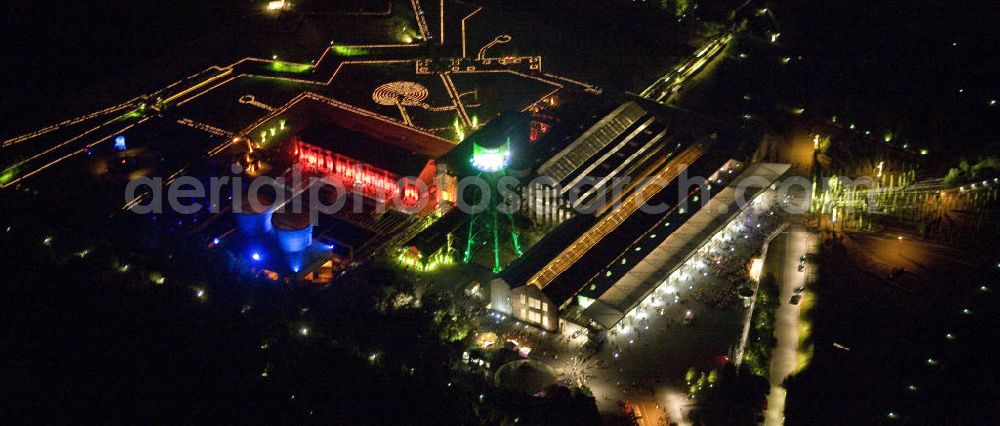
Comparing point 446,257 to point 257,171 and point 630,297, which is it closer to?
point 630,297

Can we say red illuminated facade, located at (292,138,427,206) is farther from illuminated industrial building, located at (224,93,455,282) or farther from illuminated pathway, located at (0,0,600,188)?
illuminated pathway, located at (0,0,600,188)

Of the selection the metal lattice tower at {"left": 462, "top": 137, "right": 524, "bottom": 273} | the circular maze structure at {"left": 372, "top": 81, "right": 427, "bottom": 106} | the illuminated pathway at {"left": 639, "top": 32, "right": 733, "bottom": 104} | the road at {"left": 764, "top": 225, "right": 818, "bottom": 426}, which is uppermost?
the illuminated pathway at {"left": 639, "top": 32, "right": 733, "bottom": 104}

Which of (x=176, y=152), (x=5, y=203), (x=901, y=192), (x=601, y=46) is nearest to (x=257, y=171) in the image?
(x=176, y=152)

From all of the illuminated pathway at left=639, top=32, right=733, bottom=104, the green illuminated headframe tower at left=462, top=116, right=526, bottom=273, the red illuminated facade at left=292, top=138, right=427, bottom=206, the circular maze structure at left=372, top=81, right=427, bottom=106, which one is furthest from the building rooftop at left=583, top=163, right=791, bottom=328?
the circular maze structure at left=372, top=81, right=427, bottom=106

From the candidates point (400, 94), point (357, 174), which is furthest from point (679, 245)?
point (400, 94)

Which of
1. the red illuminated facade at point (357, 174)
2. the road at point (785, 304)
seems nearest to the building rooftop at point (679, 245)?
the road at point (785, 304)

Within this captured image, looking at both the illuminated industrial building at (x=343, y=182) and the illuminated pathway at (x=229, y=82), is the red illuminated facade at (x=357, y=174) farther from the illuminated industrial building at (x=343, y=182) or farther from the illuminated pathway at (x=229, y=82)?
the illuminated pathway at (x=229, y=82)

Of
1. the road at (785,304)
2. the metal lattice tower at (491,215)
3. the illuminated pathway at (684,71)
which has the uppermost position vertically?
the illuminated pathway at (684,71)

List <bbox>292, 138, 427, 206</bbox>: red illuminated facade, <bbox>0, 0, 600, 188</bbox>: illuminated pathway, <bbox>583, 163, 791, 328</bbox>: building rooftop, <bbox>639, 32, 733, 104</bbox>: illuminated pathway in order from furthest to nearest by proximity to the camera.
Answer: <bbox>639, 32, 733, 104</bbox>: illuminated pathway < <bbox>0, 0, 600, 188</bbox>: illuminated pathway < <bbox>292, 138, 427, 206</bbox>: red illuminated facade < <bbox>583, 163, 791, 328</bbox>: building rooftop
